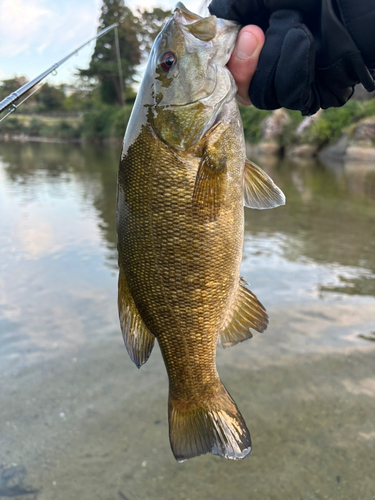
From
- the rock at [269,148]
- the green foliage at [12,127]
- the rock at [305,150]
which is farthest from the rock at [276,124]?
the green foliage at [12,127]

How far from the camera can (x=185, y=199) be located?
1.53 meters

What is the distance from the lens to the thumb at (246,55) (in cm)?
150

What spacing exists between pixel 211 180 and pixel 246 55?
20.6 inches

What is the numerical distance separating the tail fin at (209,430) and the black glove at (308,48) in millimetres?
1391

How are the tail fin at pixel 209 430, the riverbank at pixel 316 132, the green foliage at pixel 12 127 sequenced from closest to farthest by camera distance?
1. the tail fin at pixel 209 430
2. the riverbank at pixel 316 132
3. the green foliage at pixel 12 127

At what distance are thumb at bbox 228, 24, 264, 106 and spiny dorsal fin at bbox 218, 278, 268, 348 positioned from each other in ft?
3.01

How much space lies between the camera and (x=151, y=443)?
287cm

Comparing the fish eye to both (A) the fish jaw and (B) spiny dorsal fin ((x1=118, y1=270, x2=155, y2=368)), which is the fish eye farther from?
(B) spiny dorsal fin ((x1=118, y1=270, x2=155, y2=368))

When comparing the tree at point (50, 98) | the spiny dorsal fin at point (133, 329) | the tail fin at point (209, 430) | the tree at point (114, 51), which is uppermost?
the tree at point (114, 51)

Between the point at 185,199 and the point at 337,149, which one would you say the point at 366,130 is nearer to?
the point at 337,149

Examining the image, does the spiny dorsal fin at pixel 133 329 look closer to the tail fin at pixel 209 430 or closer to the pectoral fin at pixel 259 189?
the tail fin at pixel 209 430

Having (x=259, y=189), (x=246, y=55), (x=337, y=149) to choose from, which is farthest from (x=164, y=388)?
(x=337, y=149)

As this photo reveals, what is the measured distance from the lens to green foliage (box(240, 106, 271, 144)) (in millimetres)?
29763

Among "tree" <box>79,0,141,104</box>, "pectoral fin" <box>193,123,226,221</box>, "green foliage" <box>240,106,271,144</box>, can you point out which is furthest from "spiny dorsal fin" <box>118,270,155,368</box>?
"tree" <box>79,0,141,104</box>
